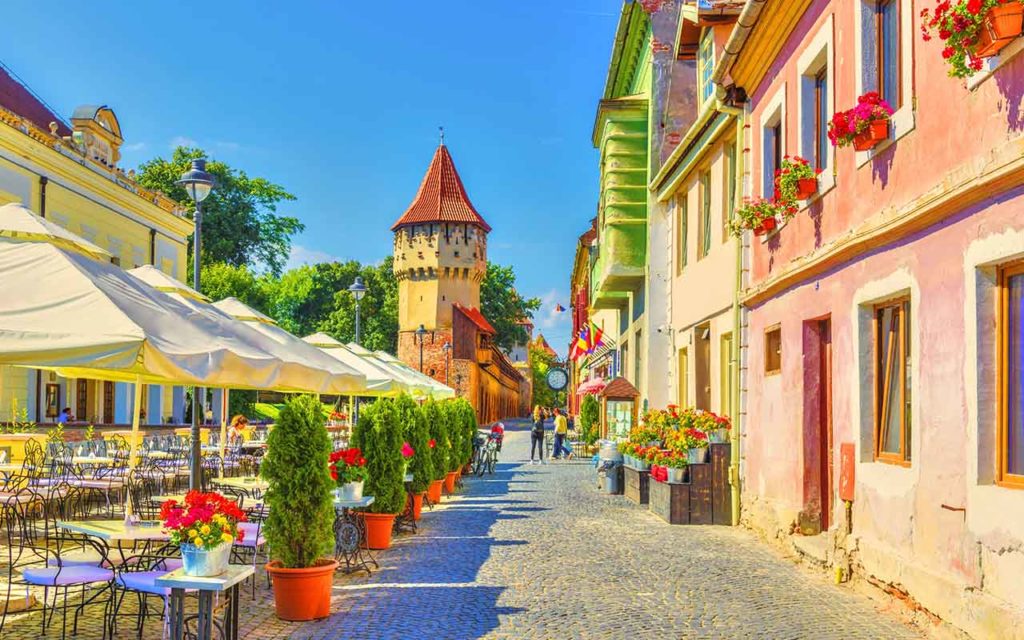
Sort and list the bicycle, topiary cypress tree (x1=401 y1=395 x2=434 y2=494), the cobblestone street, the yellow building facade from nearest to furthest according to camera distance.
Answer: the cobblestone street
topiary cypress tree (x1=401 y1=395 x2=434 y2=494)
the bicycle
the yellow building facade

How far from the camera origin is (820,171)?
10.7 metres

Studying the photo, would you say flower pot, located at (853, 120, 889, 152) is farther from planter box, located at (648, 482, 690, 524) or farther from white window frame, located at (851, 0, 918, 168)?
planter box, located at (648, 482, 690, 524)

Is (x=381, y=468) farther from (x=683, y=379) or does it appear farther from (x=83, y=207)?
(x=83, y=207)

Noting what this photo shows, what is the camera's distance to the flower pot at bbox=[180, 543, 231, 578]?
603 centimetres

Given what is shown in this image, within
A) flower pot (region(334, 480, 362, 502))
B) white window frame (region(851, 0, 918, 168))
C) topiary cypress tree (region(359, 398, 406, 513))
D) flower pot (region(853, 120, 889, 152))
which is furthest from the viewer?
topiary cypress tree (region(359, 398, 406, 513))

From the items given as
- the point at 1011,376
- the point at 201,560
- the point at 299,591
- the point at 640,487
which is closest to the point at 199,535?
the point at 201,560

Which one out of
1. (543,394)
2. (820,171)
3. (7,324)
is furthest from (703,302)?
(543,394)

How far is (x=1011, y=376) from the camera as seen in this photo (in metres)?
6.69

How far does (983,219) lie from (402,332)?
65.5 meters

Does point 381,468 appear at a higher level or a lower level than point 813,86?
lower

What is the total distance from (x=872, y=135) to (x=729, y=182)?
6.98 meters

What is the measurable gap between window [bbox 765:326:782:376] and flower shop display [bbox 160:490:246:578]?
26.8 feet

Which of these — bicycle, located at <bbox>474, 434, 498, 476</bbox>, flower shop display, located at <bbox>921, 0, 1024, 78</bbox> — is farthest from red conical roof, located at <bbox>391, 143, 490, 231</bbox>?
flower shop display, located at <bbox>921, 0, 1024, 78</bbox>

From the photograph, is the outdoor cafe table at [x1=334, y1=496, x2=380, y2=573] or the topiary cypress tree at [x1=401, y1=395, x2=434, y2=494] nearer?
the outdoor cafe table at [x1=334, y1=496, x2=380, y2=573]
